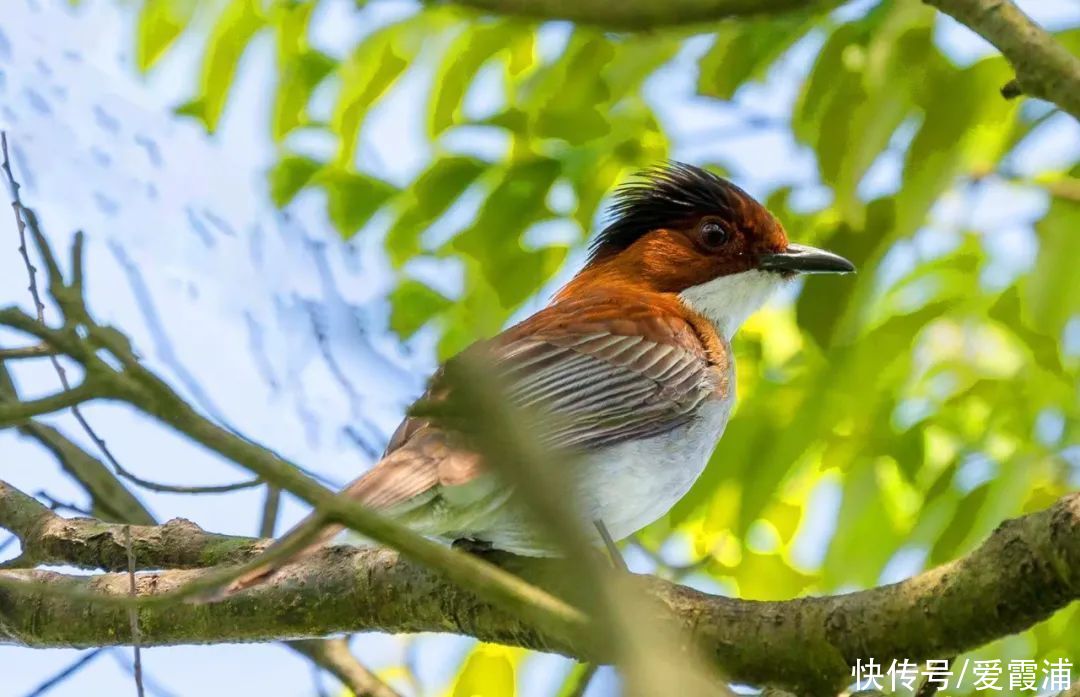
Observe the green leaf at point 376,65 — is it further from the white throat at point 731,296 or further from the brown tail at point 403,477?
the brown tail at point 403,477

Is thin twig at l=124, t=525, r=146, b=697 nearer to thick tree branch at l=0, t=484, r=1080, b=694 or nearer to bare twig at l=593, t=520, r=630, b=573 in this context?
thick tree branch at l=0, t=484, r=1080, b=694

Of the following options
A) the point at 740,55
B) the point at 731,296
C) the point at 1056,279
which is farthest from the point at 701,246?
the point at 1056,279

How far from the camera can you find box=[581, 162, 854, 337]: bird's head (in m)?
5.94

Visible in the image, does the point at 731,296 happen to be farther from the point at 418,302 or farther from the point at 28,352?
the point at 28,352

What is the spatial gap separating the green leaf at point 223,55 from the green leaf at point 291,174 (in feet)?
1.08

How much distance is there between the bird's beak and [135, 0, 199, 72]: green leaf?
254 cm

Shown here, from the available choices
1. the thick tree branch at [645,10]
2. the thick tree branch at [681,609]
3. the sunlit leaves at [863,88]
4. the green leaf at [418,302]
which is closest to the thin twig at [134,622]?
the thick tree branch at [681,609]

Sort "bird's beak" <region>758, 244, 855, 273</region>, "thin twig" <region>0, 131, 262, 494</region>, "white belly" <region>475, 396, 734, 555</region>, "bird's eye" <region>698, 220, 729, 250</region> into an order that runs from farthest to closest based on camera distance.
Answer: "bird's eye" <region>698, 220, 729, 250</region>, "bird's beak" <region>758, 244, 855, 273</region>, "white belly" <region>475, 396, 734, 555</region>, "thin twig" <region>0, 131, 262, 494</region>

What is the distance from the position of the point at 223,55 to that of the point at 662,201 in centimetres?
211

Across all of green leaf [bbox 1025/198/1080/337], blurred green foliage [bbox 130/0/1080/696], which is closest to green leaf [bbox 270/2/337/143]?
blurred green foliage [bbox 130/0/1080/696]

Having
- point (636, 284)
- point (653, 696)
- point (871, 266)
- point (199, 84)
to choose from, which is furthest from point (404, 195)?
point (653, 696)

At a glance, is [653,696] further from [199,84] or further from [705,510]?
[199,84]

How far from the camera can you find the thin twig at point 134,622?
345 centimetres

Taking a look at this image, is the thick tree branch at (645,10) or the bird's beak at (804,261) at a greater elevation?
the bird's beak at (804,261)
